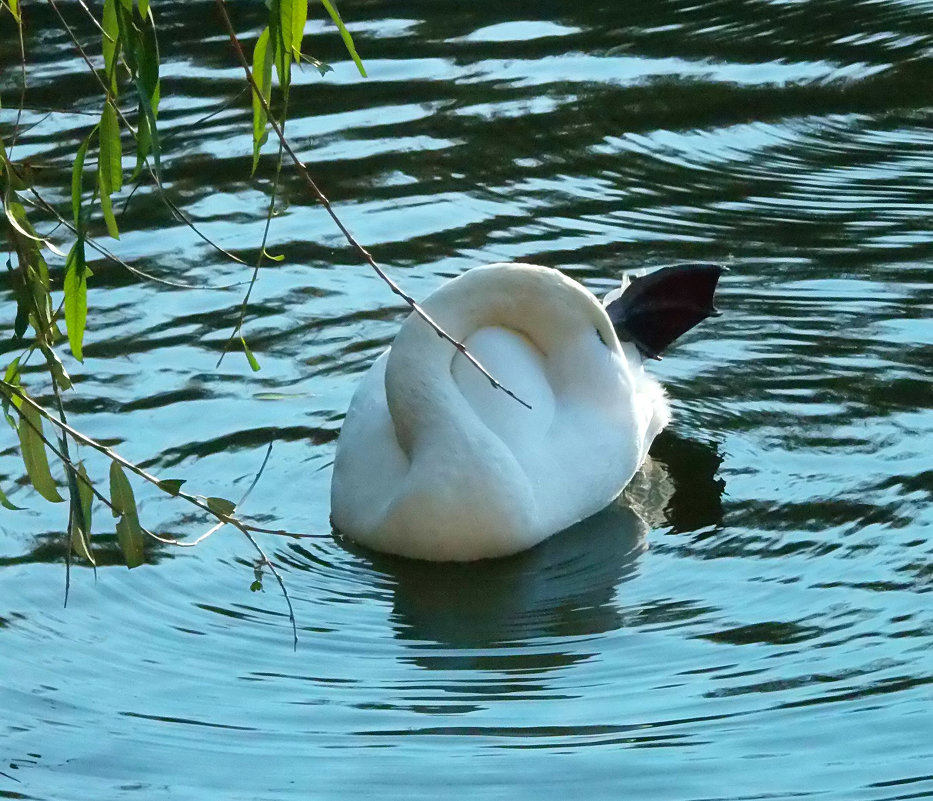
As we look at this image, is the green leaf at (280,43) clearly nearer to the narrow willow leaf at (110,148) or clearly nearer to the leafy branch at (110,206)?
the leafy branch at (110,206)

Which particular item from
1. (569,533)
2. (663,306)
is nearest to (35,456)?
(569,533)

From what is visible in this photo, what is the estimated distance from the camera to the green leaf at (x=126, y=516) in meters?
3.84

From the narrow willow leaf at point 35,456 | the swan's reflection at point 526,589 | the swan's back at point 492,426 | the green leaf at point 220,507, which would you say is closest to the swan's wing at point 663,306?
the swan's back at point 492,426

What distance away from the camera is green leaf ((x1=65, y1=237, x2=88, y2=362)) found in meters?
3.91

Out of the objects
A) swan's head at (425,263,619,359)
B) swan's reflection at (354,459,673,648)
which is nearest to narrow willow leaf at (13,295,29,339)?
swan's reflection at (354,459,673,648)

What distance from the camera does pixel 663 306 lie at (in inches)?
291

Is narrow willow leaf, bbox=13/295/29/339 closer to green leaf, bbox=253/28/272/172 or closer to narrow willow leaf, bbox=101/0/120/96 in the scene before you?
narrow willow leaf, bbox=101/0/120/96

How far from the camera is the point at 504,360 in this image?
656cm

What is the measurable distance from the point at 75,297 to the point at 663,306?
3730mm

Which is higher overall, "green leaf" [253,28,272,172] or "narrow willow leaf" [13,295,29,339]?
"green leaf" [253,28,272,172]

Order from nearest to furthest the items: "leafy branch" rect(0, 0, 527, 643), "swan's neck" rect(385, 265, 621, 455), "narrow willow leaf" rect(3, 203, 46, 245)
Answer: "leafy branch" rect(0, 0, 527, 643)
"narrow willow leaf" rect(3, 203, 46, 245)
"swan's neck" rect(385, 265, 621, 455)

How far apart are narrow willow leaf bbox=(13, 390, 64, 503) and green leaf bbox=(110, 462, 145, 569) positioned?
15 centimetres

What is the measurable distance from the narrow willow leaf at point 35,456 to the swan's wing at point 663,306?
3611mm

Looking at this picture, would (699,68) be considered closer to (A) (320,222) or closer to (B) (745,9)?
(B) (745,9)
